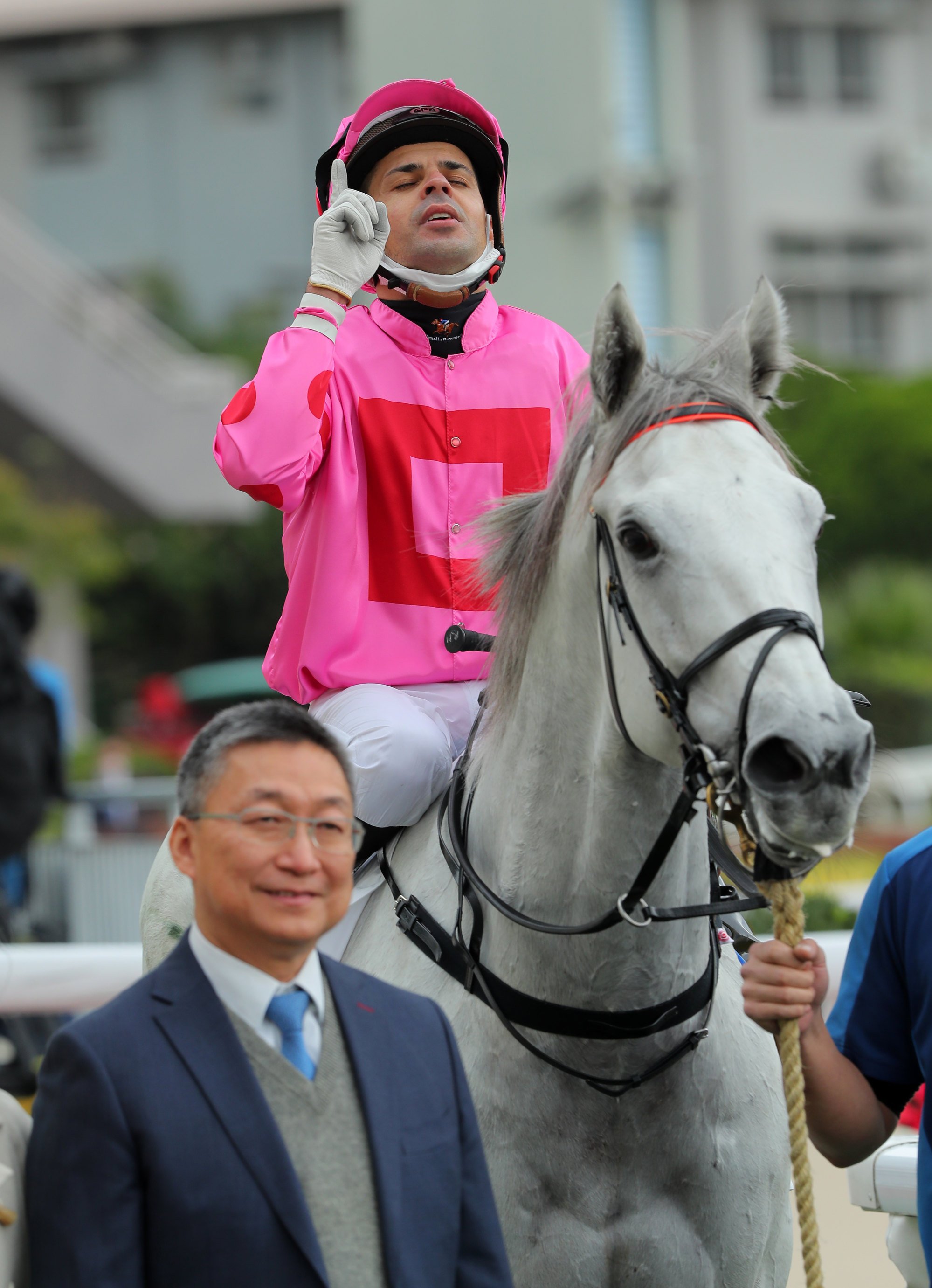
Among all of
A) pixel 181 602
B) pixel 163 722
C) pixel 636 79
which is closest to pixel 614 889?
pixel 163 722

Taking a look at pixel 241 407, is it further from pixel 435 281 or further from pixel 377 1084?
pixel 377 1084

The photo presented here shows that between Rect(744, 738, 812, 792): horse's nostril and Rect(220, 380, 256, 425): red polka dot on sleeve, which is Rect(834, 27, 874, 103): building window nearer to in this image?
Rect(220, 380, 256, 425): red polka dot on sleeve

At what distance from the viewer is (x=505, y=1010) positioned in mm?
2381

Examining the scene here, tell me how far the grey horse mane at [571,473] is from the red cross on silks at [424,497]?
0.20 meters

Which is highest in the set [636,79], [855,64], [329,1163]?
[855,64]

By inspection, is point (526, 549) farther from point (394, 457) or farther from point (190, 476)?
point (190, 476)

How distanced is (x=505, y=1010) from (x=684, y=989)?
302 mm

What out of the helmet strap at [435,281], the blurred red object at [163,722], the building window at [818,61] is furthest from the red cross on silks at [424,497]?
the building window at [818,61]

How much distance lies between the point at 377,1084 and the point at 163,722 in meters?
15.4

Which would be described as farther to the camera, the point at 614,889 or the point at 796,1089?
the point at 614,889

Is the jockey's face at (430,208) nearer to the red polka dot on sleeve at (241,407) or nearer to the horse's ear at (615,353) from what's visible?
the red polka dot on sleeve at (241,407)

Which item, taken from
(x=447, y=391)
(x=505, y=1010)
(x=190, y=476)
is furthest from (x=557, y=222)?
(x=505, y=1010)

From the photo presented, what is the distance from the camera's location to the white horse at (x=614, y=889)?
7.02ft

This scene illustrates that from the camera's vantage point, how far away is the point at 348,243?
8.87ft
